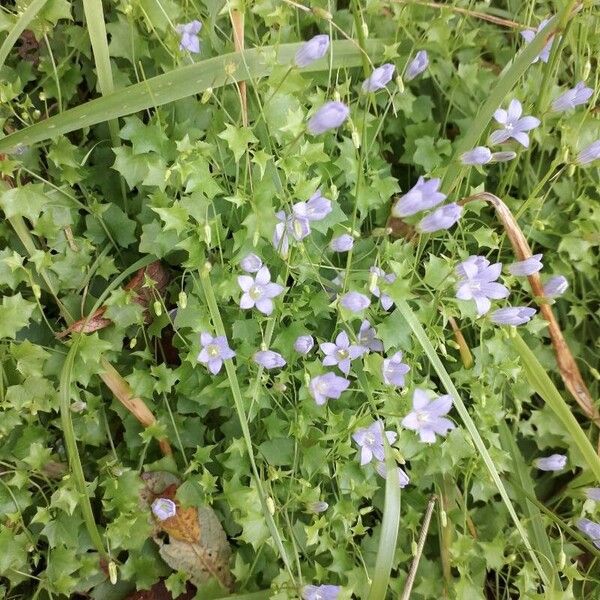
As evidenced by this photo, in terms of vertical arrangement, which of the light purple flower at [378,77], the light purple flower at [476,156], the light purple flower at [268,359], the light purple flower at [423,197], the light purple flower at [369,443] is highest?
the light purple flower at [378,77]

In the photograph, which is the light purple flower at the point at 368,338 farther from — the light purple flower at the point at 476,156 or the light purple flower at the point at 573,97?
the light purple flower at the point at 573,97

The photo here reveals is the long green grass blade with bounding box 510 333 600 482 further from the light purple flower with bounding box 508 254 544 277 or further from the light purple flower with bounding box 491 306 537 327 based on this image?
the light purple flower with bounding box 508 254 544 277

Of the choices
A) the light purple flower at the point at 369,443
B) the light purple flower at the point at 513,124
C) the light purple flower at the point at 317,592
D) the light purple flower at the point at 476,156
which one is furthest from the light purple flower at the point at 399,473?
the light purple flower at the point at 513,124

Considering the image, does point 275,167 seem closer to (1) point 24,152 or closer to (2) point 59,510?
(1) point 24,152

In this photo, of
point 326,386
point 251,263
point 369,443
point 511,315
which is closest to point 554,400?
point 511,315

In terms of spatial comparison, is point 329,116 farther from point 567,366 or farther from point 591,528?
point 591,528
